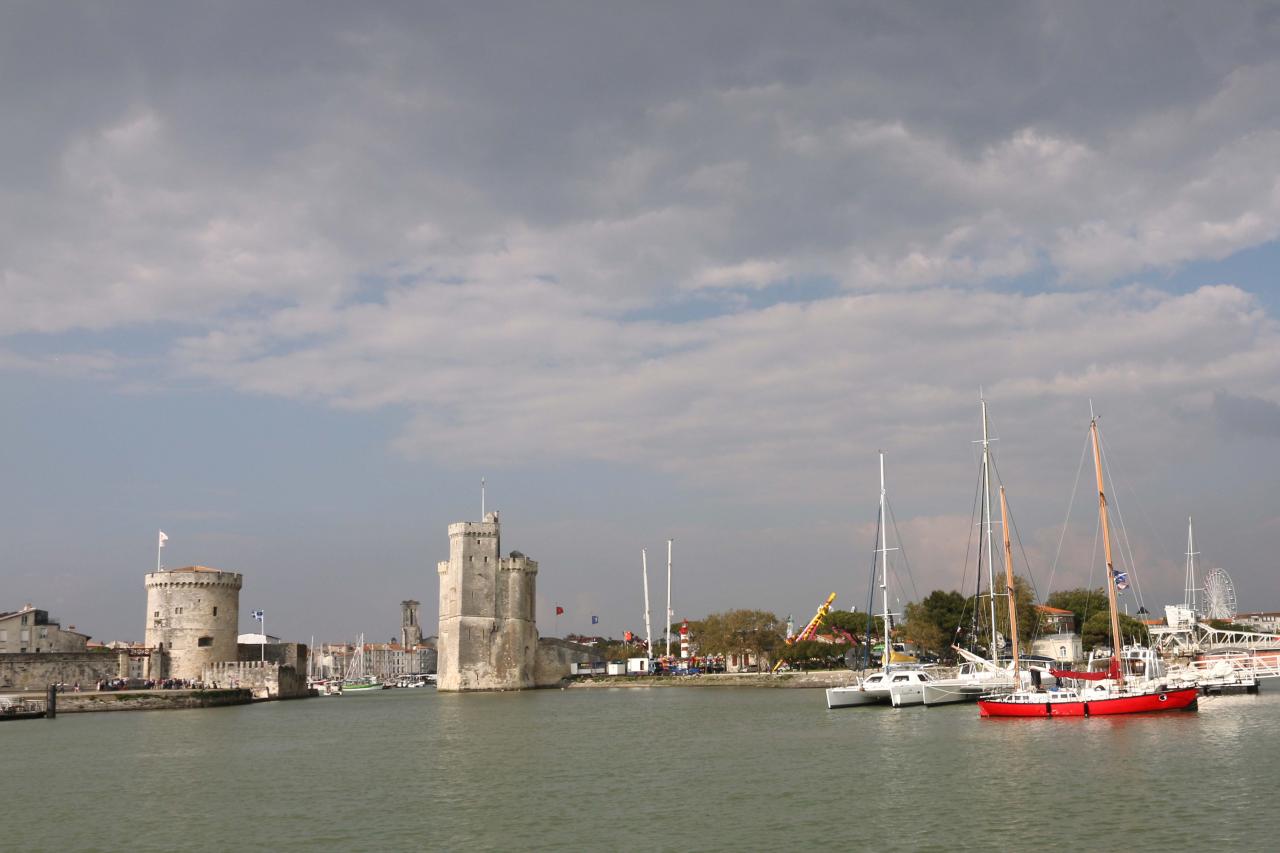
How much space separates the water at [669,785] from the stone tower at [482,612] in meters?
31.4

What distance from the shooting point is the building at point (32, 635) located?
72875mm

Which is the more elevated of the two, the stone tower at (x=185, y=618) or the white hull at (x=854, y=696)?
the stone tower at (x=185, y=618)

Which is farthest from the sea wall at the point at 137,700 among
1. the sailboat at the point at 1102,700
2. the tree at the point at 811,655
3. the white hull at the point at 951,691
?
the tree at the point at 811,655

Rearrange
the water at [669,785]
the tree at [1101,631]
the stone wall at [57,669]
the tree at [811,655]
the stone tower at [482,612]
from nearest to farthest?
the water at [669,785]
the stone wall at [57,669]
the stone tower at [482,612]
the tree at [811,655]
the tree at [1101,631]

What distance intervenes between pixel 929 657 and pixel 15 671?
62.4 meters

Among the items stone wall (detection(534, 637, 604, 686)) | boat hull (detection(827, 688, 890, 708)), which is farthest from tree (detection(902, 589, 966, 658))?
boat hull (detection(827, 688, 890, 708))

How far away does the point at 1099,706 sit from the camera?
124ft

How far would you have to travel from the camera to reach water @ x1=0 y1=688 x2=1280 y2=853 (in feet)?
65.6

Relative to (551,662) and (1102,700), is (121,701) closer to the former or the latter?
(551,662)

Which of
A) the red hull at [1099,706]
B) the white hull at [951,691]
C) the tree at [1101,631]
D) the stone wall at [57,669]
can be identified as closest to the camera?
the red hull at [1099,706]

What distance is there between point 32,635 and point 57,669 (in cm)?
1214

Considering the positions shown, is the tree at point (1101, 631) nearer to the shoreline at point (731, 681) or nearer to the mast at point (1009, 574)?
the shoreline at point (731, 681)

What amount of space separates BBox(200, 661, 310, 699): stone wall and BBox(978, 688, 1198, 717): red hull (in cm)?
4646

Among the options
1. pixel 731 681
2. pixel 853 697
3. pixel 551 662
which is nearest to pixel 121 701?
pixel 551 662
